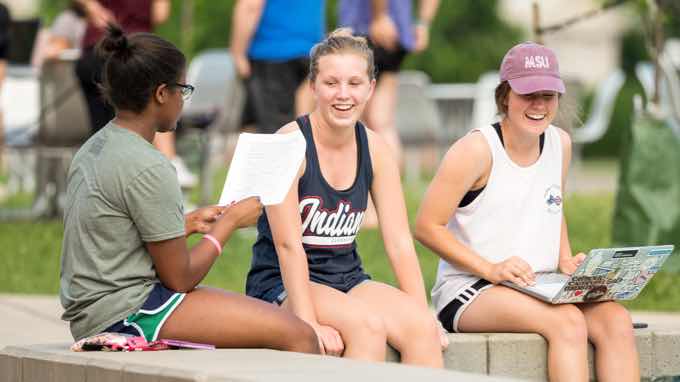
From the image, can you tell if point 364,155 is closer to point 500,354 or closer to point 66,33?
point 500,354

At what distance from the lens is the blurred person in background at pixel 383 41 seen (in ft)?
33.8

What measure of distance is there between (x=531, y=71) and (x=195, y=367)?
1.99 metres

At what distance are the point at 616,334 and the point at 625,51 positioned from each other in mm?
30887

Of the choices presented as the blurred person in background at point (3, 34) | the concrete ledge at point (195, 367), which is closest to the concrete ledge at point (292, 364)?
the concrete ledge at point (195, 367)

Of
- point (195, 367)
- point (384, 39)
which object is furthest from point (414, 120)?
point (195, 367)

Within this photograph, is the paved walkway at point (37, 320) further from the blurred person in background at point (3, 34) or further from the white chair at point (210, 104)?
the white chair at point (210, 104)

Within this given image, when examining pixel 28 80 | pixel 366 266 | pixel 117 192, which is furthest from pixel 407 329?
pixel 28 80

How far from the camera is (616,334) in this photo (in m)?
5.64

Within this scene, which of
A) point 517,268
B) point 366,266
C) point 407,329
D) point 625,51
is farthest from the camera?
point 625,51

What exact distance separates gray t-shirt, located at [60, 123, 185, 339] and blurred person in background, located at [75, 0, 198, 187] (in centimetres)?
521

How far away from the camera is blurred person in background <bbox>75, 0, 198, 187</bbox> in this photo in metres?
10.3

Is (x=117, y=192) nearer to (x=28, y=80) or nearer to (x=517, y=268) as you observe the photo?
(x=517, y=268)

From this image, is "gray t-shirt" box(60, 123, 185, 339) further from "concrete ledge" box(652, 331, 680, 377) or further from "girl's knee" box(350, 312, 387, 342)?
"concrete ledge" box(652, 331, 680, 377)

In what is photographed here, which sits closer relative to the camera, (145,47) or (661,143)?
(145,47)
